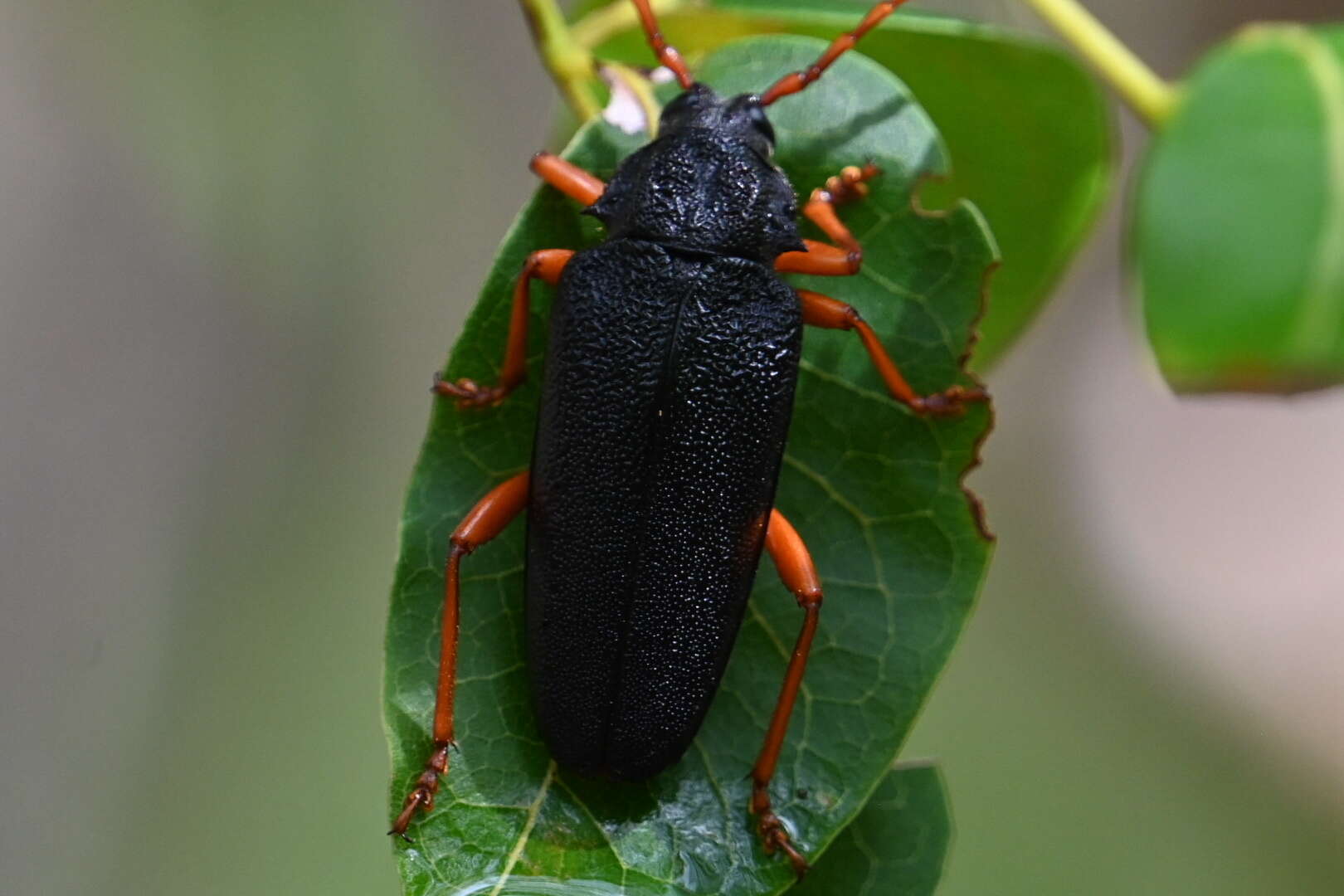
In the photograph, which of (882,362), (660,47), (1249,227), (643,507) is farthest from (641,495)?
(1249,227)

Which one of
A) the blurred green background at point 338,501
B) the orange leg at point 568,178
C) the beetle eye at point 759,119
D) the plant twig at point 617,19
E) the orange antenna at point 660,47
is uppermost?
the plant twig at point 617,19

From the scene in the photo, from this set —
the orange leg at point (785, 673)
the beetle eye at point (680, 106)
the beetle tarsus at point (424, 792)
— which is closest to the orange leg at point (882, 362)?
the orange leg at point (785, 673)

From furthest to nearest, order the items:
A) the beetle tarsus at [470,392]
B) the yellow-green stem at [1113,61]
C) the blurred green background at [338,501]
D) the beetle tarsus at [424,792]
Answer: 1. the blurred green background at [338,501]
2. the beetle tarsus at [470,392]
3. the beetle tarsus at [424,792]
4. the yellow-green stem at [1113,61]

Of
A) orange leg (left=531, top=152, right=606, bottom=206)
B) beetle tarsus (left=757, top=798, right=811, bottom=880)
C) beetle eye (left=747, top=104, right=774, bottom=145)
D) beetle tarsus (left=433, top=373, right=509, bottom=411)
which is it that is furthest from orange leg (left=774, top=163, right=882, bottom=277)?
beetle tarsus (left=757, top=798, right=811, bottom=880)

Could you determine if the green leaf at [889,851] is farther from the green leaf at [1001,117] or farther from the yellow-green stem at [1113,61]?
the yellow-green stem at [1113,61]

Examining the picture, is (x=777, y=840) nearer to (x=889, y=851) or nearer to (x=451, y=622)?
(x=889, y=851)

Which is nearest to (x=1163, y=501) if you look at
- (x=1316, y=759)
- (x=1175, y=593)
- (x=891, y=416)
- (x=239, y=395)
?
(x=1175, y=593)
